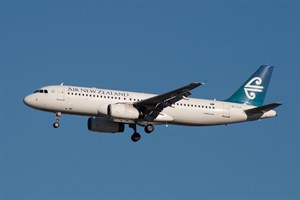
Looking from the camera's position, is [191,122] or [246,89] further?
[246,89]

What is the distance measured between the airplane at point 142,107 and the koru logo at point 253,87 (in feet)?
0.36

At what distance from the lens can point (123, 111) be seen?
63.2m

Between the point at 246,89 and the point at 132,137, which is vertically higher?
Result: the point at 246,89

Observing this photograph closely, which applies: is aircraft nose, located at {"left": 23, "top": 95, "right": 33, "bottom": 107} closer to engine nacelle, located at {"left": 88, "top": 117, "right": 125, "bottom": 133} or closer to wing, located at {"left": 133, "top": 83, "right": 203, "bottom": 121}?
engine nacelle, located at {"left": 88, "top": 117, "right": 125, "bottom": 133}

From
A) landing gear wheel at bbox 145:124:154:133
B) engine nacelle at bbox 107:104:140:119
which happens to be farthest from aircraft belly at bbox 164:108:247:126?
engine nacelle at bbox 107:104:140:119

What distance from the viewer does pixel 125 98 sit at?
213ft

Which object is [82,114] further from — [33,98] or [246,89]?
[246,89]

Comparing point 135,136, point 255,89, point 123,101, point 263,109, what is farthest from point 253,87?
point 123,101

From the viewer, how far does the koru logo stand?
233 feet

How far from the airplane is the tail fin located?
0.29 ft

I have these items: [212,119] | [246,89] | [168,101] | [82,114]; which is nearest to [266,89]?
[246,89]

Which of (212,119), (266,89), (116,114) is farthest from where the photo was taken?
(266,89)

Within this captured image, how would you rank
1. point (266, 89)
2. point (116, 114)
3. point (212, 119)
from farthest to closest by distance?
point (266, 89)
point (212, 119)
point (116, 114)

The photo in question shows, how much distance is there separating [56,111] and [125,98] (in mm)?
5839
